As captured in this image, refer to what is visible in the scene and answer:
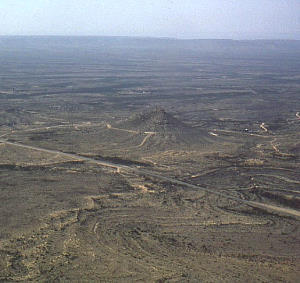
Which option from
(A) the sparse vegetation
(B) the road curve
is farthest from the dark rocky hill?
(B) the road curve

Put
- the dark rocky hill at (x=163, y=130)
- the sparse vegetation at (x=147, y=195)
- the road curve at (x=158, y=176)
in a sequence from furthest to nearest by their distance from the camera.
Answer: the dark rocky hill at (x=163, y=130) < the road curve at (x=158, y=176) < the sparse vegetation at (x=147, y=195)

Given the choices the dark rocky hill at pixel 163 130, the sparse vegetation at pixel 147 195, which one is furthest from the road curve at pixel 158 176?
the dark rocky hill at pixel 163 130

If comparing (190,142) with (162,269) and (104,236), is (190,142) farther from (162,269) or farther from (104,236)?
(162,269)

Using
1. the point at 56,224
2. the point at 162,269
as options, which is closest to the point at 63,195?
the point at 56,224

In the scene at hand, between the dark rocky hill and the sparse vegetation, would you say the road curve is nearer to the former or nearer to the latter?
the sparse vegetation

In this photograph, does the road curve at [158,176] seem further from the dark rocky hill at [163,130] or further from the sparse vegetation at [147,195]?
the dark rocky hill at [163,130]

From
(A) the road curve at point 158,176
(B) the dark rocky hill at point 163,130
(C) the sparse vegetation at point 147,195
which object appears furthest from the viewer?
(B) the dark rocky hill at point 163,130

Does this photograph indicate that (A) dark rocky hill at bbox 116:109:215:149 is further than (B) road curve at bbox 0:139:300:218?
Yes

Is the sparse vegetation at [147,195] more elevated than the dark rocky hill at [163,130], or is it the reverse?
the dark rocky hill at [163,130]

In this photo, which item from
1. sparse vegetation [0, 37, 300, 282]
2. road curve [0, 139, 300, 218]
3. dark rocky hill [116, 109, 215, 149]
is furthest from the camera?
dark rocky hill [116, 109, 215, 149]

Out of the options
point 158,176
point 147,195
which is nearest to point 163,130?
point 158,176

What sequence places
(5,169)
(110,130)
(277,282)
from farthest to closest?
1. (110,130)
2. (5,169)
3. (277,282)
